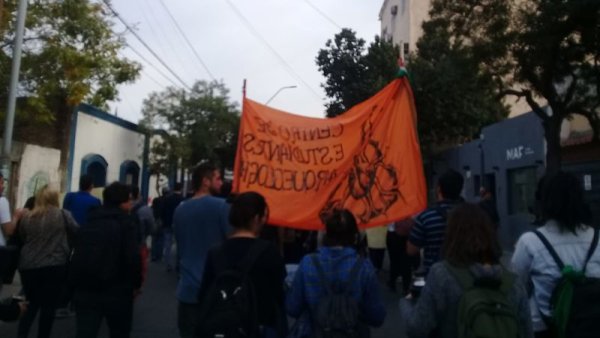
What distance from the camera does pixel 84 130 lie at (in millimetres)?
21156

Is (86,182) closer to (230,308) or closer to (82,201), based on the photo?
(82,201)

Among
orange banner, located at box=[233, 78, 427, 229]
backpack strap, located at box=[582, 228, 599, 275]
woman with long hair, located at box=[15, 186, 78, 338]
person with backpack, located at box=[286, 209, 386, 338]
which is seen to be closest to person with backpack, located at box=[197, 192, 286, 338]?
person with backpack, located at box=[286, 209, 386, 338]

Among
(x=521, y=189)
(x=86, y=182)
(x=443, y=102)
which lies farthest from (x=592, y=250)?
(x=443, y=102)

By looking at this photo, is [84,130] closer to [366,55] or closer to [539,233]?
[366,55]

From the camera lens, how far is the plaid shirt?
3.58 m

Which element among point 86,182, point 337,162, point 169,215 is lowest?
point 169,215

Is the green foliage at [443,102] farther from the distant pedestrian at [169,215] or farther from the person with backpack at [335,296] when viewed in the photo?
the person with backpack at [335,296]

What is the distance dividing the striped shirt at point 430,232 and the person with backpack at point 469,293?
112cm

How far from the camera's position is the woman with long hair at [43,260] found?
5902mm

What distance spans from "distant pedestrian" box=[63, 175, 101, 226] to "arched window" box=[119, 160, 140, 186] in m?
17.0

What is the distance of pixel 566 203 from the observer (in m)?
3.58

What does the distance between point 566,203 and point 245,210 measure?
1.78 meters

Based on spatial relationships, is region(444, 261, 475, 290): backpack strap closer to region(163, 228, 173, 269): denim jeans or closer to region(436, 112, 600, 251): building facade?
region(163, 228, 173, 269): denim jeans

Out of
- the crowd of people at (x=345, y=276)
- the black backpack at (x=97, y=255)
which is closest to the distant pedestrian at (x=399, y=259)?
the crowd of people at (x=345, y=276)
